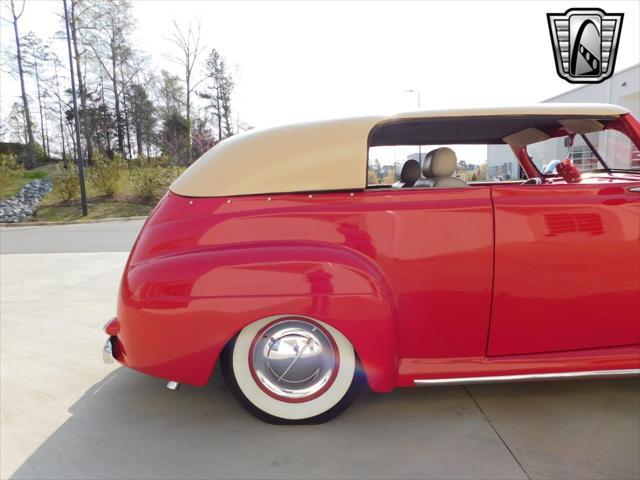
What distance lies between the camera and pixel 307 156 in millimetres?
2104

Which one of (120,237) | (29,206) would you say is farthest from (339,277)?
(29,206)

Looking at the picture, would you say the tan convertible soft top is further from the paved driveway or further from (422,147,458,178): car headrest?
the paved driveway

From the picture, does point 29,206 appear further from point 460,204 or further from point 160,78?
point 460,204

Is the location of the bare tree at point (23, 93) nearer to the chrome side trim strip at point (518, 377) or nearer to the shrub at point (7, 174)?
the shrub at point (7, 174)

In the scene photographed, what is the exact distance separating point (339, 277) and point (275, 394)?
26.9 inches

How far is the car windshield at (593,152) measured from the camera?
2.54 m

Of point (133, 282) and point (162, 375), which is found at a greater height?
point (133, 282)

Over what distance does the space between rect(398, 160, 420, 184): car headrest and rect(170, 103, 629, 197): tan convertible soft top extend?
2.93ft

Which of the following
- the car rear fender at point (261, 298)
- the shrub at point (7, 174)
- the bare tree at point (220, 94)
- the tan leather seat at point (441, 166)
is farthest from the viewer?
the bare tree at point (220, 94)

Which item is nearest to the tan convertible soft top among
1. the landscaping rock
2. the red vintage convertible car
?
the red vintage convertible car

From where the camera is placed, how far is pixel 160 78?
32.7 metres

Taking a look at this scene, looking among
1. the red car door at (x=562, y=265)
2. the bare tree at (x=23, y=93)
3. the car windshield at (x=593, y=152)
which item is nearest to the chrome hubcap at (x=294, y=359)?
the red car door at (x=562, y=265)

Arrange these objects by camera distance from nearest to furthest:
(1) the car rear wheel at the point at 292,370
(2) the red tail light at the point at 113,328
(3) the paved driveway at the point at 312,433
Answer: (3) the paved driveway at the point at 312,433, (1) the car rear wheel at the point at 292,370, (2) the red tail light at the point at 113,328

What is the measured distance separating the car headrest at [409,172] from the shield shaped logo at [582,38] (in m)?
10.7
